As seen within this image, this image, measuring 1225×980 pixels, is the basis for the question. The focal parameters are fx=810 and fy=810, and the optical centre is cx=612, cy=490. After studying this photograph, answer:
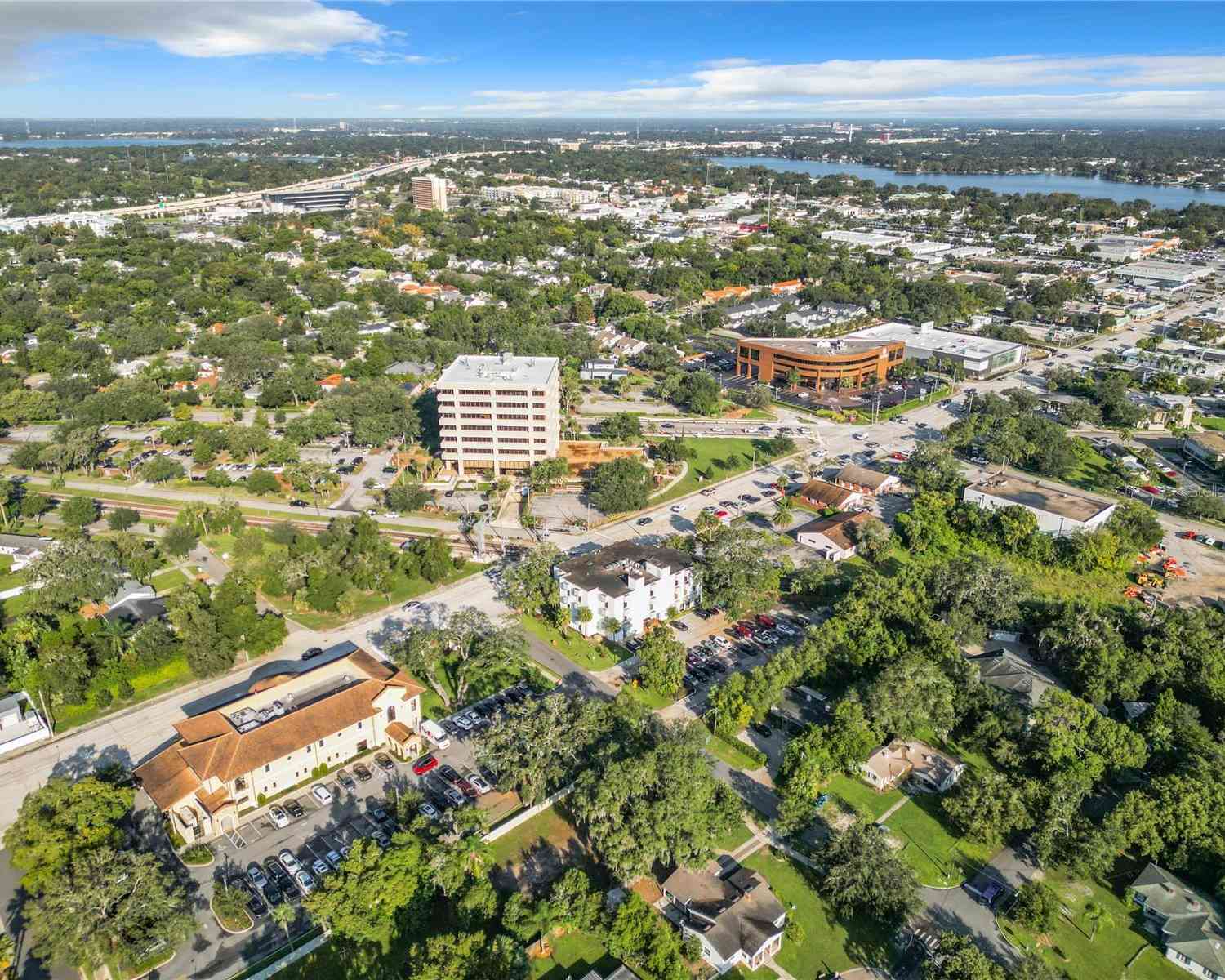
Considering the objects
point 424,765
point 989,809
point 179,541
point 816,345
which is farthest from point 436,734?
point 816,345

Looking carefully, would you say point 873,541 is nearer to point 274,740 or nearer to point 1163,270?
point 274,740

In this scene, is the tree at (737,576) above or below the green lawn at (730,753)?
above

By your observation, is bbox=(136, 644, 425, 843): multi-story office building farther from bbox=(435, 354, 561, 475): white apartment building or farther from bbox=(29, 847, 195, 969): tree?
bbox=(435, 354, 561, 475): white apartment building

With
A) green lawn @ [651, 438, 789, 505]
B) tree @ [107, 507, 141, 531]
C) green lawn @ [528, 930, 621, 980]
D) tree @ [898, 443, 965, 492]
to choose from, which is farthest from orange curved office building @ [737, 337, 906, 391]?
green lawn @ [528, 930, 621, 980]

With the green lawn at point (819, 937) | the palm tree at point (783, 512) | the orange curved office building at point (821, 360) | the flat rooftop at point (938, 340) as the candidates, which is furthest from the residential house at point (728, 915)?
the flat rooftop at point (938, 340)

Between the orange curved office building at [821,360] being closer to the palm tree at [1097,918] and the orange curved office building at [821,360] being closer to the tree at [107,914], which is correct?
the palm tree at [1097,918]

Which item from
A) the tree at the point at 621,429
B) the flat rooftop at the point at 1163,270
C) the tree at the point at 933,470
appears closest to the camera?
the tree at the point at 933,470
